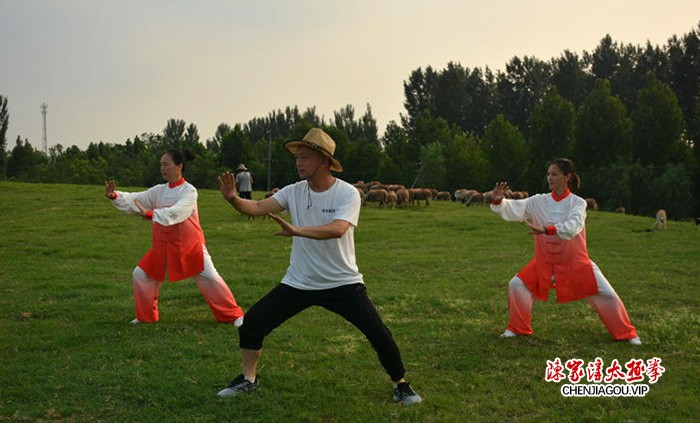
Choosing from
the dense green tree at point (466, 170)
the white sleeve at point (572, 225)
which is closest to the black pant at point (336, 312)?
the white sleeve at point (572, 225)

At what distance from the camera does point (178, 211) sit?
327 inches

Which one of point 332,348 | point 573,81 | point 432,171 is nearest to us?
point 332,348

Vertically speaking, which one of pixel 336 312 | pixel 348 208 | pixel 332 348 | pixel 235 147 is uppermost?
pixel 235 147

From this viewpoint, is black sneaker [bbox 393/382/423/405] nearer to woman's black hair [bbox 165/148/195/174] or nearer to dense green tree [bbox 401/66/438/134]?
woman's black hair [bbox 165/148/195/174]

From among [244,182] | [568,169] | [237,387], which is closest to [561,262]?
[568,169]

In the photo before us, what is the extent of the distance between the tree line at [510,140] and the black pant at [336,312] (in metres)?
33.4

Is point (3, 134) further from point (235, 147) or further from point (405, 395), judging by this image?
point (405, 395)

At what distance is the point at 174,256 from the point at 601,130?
132 feet

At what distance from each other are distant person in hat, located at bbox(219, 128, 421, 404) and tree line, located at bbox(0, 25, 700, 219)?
33382 mm

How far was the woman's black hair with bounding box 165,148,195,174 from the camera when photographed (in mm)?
8656

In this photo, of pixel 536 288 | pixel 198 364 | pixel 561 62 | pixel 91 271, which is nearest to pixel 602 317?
pixel 536 288

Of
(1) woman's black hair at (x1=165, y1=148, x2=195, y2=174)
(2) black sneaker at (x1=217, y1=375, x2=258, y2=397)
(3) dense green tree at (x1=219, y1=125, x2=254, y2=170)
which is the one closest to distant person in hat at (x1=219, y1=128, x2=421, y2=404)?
(2) black sneaker at (x1=217, y1=375, x2=258, y2=397)

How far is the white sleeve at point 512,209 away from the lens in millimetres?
8047

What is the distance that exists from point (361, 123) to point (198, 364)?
242 feet
